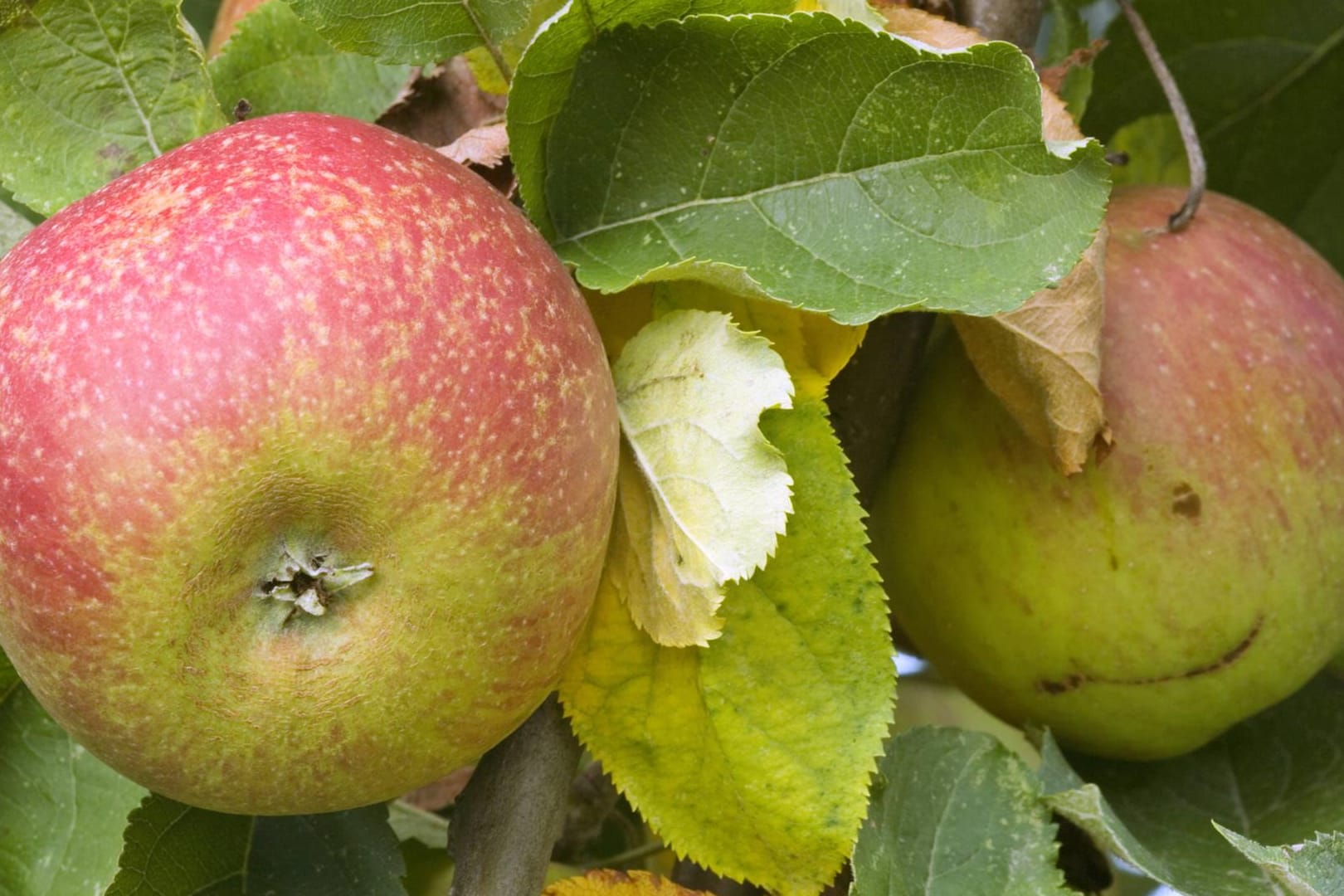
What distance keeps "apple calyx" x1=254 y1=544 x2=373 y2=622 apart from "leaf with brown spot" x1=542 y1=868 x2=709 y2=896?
0.88 feet

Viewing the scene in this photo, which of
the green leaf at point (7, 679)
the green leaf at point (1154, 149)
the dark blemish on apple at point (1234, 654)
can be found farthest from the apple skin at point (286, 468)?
the green leaf at point (1154, 149)

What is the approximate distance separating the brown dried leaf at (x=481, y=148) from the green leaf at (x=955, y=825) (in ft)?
1.40

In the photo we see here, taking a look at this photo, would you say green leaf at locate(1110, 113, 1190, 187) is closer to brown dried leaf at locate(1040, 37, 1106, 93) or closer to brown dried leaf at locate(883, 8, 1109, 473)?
brown dried leaf at locate(1040, 37, 1106, 93)

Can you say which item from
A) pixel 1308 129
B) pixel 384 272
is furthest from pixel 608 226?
pixel 1308 129

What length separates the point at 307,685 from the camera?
628mm

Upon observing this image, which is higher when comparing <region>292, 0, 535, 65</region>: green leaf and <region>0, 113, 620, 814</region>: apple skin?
<region>292, 0, 535, 65</region>: green leaf

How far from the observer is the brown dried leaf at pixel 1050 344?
84cm

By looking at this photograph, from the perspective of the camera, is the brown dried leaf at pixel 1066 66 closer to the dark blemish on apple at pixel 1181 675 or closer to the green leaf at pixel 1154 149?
the green leaf at pixel 1154 149

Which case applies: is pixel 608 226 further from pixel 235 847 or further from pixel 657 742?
pixel 235 847

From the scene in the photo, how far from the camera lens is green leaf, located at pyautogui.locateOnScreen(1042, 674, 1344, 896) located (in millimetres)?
947

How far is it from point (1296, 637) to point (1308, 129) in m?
0.57

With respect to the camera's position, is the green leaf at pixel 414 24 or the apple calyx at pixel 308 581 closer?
the apple calyx at pixel 308 581

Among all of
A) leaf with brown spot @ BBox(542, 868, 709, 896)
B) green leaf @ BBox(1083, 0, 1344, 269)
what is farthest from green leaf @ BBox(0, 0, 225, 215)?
green leaf @ BBox(1083, 0, 1344, 269)

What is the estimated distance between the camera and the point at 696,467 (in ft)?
2.32
